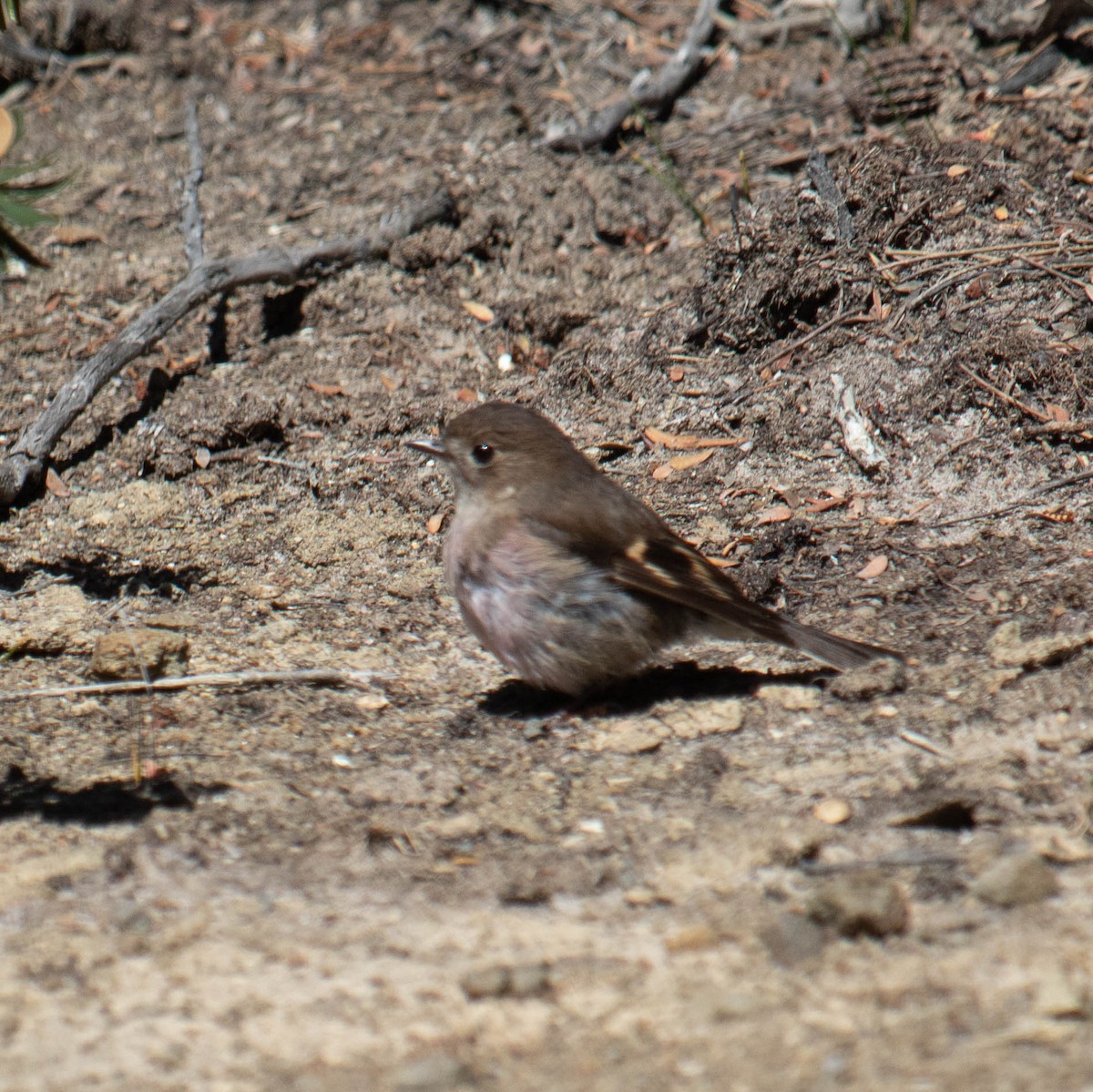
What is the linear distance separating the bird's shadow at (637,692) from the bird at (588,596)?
0.06 m

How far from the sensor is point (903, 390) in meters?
5.19

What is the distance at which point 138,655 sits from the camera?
4.11 meters

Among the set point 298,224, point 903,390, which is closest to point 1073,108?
point 903,390

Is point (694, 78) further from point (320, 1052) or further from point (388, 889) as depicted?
point (320, 1052)

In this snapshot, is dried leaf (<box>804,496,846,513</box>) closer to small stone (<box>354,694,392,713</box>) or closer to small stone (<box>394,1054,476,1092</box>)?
small stone (<box>354,694,392,713</box>)

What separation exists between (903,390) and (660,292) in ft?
4.42

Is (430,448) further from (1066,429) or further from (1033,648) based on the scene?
(1066,429)

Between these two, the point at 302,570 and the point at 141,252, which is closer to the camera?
the point at 302,570

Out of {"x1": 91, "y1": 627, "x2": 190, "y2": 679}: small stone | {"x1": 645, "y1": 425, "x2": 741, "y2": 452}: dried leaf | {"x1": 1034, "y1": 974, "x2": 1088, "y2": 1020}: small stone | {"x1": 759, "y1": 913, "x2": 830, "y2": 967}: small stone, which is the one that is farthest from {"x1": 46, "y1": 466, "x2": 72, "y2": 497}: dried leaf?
{"x1": 1034, "y1": 974, "x2": 1088, "y2": 1020}: small stone

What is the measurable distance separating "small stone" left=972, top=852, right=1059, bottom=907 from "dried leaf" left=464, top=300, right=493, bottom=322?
388 centimetres

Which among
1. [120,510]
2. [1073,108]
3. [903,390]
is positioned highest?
[1073,108]

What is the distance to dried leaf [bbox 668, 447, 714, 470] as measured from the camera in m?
5.29

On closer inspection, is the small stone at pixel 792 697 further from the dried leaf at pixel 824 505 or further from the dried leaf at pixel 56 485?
the dried leaf at pixel 56 485

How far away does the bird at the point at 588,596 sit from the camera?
4055mm
